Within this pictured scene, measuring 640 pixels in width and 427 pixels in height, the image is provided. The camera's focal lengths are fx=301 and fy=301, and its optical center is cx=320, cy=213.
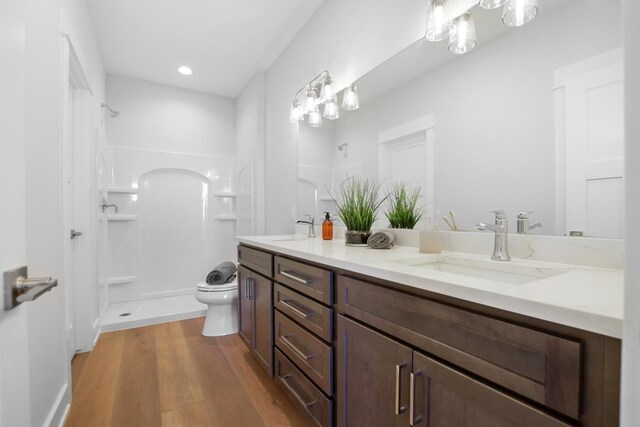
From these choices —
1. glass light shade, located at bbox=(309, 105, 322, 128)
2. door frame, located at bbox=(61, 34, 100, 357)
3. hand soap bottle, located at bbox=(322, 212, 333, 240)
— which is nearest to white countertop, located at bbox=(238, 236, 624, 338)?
hand soap bottle, located at bbox=(322, 212, 333, 240)

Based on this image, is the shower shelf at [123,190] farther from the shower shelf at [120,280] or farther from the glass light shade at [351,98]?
the glass light shade at [351,98]

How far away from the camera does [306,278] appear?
4.34 feet

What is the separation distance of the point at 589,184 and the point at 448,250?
1.81 feet

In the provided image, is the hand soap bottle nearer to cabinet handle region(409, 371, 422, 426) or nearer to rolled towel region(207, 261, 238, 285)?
rolled towel region(207, 261, 238, 285)

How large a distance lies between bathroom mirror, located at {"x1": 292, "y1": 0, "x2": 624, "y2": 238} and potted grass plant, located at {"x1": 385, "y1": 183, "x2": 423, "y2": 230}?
0.16 feet

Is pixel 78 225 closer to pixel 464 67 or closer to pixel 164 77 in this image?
pixel 164 77

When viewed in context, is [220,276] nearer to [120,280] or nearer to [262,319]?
[262,319]

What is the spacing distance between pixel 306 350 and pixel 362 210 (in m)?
0.82

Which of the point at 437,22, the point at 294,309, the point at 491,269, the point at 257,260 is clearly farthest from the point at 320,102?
the point at 491,269

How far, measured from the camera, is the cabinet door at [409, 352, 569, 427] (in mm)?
596

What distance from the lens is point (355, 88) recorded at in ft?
6.30

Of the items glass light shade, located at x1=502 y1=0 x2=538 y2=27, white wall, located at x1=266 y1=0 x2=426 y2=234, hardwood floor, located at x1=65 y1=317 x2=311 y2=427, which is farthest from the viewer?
white wall, located at x1=266 y1=0 x2=426 y2=234

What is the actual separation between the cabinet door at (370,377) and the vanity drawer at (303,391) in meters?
0.09

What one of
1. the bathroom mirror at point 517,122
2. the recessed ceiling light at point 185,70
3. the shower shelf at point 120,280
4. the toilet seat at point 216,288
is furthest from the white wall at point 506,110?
the shower shelf at point 120,280
